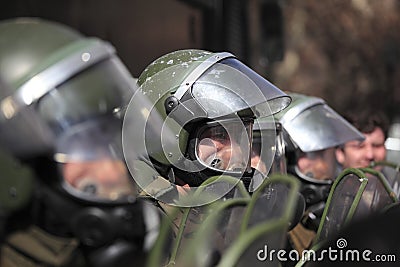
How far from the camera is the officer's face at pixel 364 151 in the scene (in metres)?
4.01

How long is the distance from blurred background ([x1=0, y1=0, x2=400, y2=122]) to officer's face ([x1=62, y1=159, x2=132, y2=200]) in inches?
45.0

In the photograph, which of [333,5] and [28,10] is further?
[333,5]

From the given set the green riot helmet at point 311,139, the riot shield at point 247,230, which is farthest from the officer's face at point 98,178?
the green riot helmet at point 311,139

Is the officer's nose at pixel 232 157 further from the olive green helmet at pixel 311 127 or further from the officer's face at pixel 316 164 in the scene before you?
the officer's face at pixel 316 164

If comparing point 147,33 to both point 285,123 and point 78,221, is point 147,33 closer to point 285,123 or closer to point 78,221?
point 285,123

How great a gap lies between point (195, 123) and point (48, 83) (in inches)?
20.1

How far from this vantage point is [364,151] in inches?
165

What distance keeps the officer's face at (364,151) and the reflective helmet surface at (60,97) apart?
1580 mm

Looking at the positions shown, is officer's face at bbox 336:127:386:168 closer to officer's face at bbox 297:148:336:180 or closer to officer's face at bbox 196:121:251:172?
officer's face at bbox 297:148:336:180

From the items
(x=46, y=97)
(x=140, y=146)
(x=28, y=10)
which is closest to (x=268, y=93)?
(x=140, y=146)

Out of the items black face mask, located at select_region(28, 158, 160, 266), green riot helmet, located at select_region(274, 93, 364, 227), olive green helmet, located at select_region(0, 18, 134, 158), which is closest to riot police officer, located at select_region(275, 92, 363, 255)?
green riot helmet, located at select_region(274, 93, 364, 227)

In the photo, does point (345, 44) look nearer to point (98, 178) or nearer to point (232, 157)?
point (232, 157)

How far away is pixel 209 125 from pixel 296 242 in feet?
1.65

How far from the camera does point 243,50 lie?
27.9 ft
